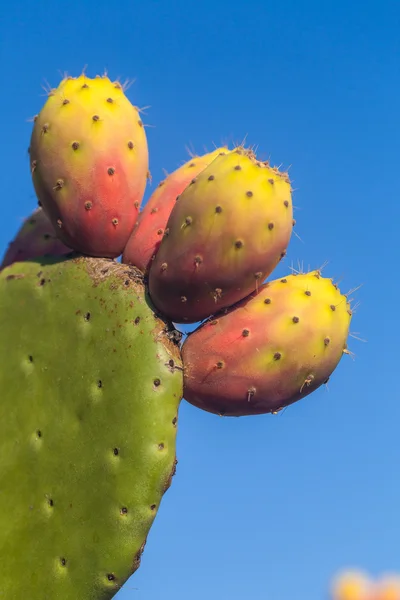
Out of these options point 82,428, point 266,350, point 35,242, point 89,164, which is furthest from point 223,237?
point 35,242

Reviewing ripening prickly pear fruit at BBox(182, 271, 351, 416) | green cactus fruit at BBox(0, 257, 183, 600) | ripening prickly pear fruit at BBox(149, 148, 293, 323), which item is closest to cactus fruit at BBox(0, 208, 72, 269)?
green cactus fruit at BBox(0, 257, 183, 600)

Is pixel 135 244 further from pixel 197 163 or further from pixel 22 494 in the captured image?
pixel 22 494

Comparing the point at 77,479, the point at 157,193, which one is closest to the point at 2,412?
the point at 77,479

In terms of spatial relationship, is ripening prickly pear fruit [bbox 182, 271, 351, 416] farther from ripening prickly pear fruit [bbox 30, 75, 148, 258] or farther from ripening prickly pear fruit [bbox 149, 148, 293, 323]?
ripening prickly pear fruit [bbox 30, 75, 148, 258]

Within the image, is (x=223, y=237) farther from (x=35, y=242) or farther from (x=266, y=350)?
(x=35, y=242)

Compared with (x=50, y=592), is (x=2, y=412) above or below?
above

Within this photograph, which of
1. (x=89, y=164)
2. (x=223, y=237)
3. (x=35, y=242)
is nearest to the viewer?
(x=223, y=237)

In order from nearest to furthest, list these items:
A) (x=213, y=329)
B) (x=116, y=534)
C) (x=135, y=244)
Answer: (x=116, y=534) < (x=213, y=329) < (x=135, y=244)
